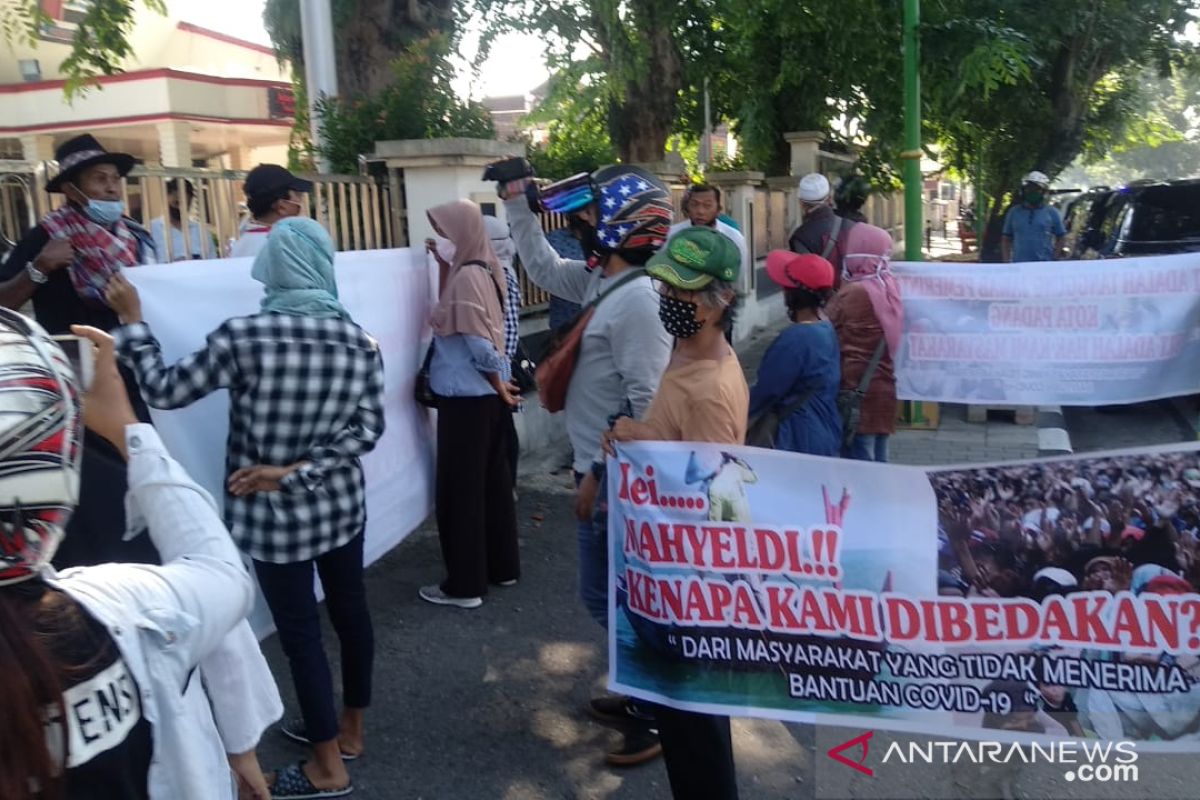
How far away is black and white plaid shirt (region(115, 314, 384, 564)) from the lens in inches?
125

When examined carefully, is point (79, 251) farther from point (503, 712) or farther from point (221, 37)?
point (221, 37)

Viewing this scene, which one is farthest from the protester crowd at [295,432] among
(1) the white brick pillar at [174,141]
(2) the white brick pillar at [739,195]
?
(1) the white brick pillar at [174,141]

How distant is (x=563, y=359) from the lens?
3.68 metres

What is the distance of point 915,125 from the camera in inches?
349

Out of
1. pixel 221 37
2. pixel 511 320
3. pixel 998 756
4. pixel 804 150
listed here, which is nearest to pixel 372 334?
pixel 511 320

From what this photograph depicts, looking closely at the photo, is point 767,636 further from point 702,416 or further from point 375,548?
point 375,548

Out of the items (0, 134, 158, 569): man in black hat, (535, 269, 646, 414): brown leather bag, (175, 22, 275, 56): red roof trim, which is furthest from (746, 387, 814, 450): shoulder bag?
(175, 22, 275, 56): red roof trim

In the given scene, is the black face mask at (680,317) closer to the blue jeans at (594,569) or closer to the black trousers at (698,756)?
the blue jeans at (594,569)

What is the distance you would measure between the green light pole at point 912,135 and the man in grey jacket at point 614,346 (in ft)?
18.3

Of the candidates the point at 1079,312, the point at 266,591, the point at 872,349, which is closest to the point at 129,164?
the point at 266,591

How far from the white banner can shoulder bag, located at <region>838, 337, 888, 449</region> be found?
7.14 feet

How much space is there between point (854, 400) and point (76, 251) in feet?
11.9

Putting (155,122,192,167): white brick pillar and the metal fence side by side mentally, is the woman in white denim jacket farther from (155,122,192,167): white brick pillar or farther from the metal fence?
(155,122,192,167): white brick pillar

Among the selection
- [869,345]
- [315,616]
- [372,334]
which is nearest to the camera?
[315,616]
